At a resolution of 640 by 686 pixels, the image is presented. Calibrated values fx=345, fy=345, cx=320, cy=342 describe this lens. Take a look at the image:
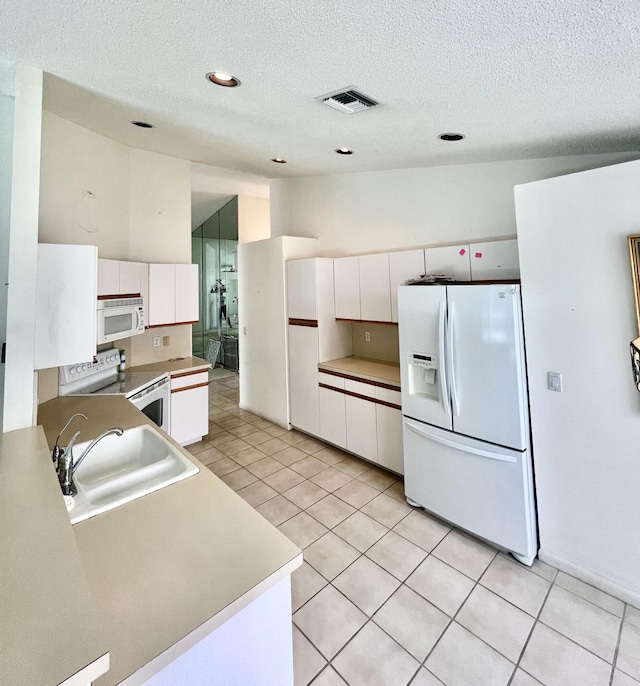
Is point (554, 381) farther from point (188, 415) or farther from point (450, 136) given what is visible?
point (188, 415)

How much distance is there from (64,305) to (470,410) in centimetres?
248

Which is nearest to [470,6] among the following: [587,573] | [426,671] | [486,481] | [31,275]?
[31,275]

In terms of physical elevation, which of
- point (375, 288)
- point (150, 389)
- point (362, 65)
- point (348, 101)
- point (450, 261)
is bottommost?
point (150, 389)

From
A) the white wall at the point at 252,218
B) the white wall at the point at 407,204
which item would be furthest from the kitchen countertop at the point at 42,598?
the white wall at the point at 252,218

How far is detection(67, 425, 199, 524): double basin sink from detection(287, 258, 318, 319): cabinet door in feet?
7.23

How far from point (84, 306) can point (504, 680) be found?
2722 mm

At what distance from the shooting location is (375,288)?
336 centimetres

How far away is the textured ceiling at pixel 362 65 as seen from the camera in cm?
121

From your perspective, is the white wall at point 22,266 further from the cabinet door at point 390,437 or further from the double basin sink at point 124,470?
the cabinet door at point 390,437

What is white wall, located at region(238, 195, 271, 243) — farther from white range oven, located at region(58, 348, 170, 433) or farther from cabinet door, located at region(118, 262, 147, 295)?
white range oven, located at region(58, 348, 170, 433)

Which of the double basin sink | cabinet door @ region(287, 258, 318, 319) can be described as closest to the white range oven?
the double basin sink

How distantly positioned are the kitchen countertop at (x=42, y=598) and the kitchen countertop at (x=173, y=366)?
8.51ft

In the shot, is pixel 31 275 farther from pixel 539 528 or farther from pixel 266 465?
pixel 539 528

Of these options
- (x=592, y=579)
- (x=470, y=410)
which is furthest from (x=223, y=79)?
(x=592, y=579)
